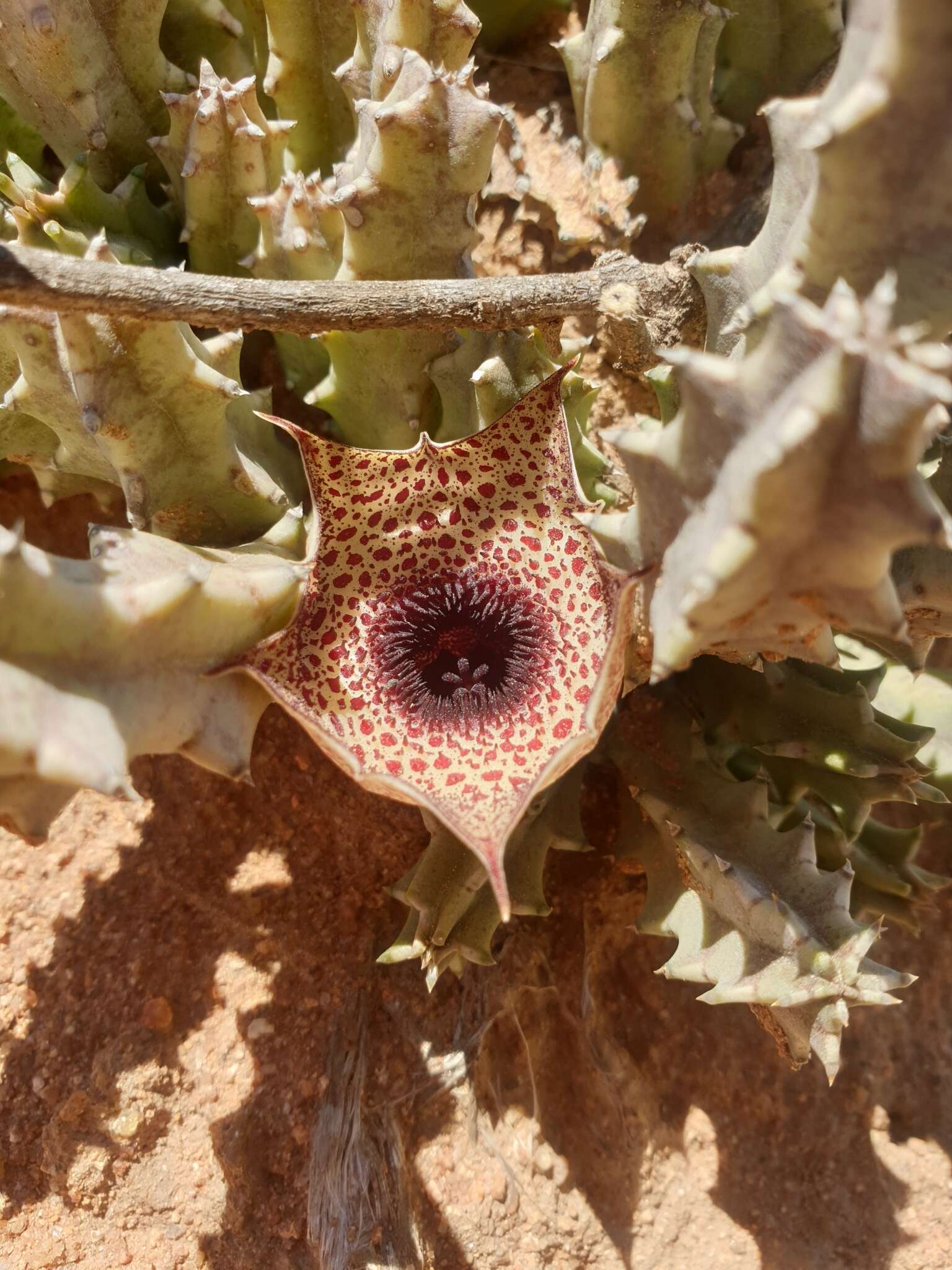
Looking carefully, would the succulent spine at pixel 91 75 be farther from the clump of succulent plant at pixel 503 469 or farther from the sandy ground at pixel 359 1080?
the sandy ground at pixel 359 1080

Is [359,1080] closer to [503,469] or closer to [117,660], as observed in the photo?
[117,660]

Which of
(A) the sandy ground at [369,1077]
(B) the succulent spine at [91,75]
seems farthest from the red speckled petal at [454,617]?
(B) the succulent spine at [91,75]

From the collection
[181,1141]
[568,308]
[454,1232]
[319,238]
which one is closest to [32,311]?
[319,238]

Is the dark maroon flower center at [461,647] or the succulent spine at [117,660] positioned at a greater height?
the succulent spine at [117,660]

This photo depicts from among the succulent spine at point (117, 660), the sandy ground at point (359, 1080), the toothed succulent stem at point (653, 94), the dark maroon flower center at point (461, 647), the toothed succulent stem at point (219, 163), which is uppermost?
the toothed succulent stem at point (653, 94)

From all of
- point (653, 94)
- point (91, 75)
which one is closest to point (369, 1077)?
point (91, 75)

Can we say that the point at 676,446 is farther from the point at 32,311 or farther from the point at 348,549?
the point at 32,311
